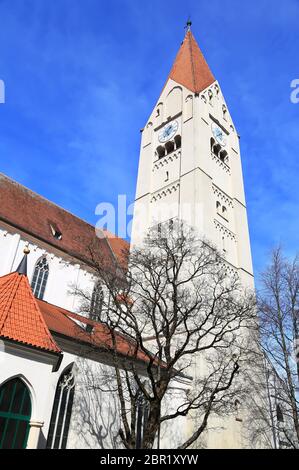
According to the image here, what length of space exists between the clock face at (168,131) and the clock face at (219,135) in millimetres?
2843

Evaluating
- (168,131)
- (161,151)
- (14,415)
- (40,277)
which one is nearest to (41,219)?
(40,277)

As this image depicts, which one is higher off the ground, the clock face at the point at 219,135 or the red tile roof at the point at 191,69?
the red tile roof at the point at 191,69

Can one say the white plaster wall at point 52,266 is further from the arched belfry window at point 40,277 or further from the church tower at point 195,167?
the church tower at point 195,167

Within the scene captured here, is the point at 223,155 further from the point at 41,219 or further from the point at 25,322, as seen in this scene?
the point at 25,322

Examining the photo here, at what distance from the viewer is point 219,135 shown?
2902cm

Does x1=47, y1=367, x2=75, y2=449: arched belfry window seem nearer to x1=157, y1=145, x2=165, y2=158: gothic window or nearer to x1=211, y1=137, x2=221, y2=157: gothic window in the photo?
x1=157, y1=145, x2=165, y2=158: gothic window

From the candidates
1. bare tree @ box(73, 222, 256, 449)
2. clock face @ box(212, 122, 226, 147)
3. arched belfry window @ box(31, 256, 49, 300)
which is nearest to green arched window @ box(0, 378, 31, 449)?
bare tree @ box(73, 222, 256, 449)

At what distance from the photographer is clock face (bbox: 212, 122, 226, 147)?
28.3 metres

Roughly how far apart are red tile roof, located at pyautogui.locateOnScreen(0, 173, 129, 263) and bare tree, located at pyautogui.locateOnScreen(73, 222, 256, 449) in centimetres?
390

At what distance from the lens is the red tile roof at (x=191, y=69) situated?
29.9 meters

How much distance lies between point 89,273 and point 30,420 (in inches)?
486

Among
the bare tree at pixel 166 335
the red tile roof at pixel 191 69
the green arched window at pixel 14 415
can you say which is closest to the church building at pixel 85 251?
the green arched window at pixel 14 415

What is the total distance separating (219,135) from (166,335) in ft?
68.4
